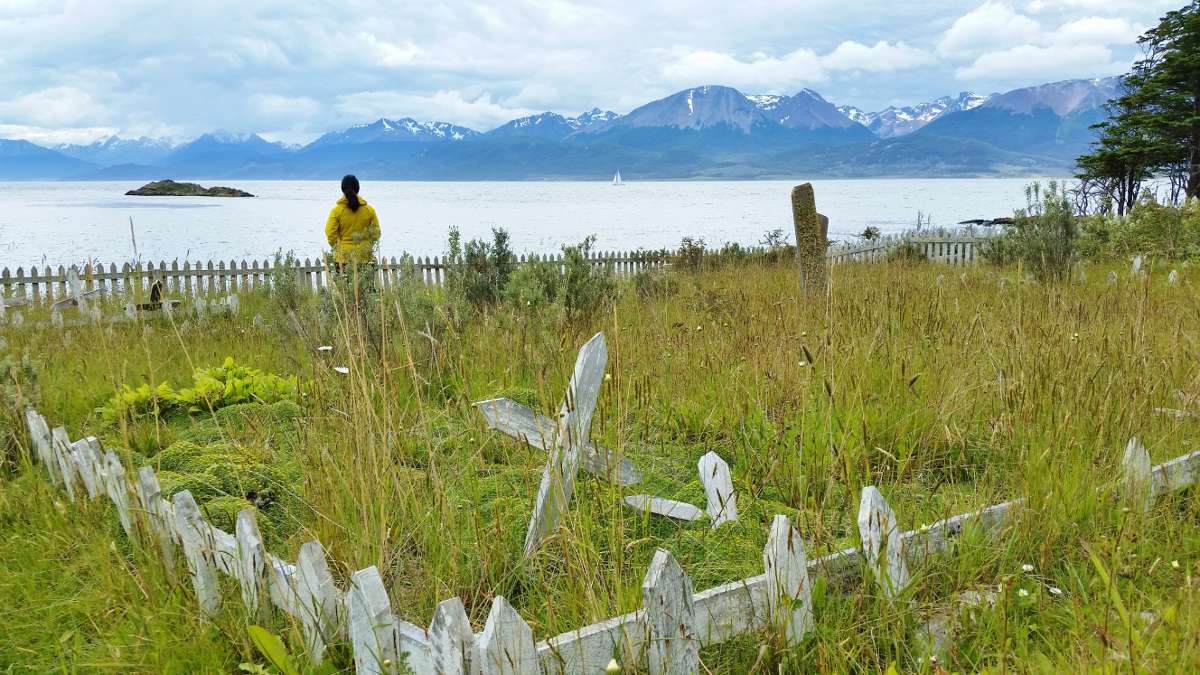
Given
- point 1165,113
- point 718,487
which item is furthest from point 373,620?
point 1165,113

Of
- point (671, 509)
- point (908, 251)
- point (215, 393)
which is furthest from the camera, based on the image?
point (908, 251)

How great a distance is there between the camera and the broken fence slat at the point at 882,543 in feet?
6.79

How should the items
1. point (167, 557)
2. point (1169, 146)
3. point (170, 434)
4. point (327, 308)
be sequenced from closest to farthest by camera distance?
point (167, 557) → point (170, 434) → point (327, 308) → point (1169, 146)

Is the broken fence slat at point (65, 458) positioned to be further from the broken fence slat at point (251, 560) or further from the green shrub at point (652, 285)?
the green shrub at point (652, 285)

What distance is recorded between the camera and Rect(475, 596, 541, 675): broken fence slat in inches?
63.3

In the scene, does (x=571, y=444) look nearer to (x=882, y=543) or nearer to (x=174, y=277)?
(x=882, y=543)

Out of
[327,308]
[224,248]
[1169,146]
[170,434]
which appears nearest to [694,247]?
[327,308]

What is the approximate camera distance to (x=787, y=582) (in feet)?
6.65

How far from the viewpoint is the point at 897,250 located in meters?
18.2

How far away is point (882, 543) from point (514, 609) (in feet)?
3.31

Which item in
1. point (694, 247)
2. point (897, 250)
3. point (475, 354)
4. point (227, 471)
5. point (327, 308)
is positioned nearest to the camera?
Result: point (227, 471)

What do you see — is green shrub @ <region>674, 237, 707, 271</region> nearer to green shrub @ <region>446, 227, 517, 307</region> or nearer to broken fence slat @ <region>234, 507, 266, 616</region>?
green shrub @ <region>446, 227, 517, 307</region>

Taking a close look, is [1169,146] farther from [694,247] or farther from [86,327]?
[86,327]

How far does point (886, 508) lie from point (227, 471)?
8.67 ft
